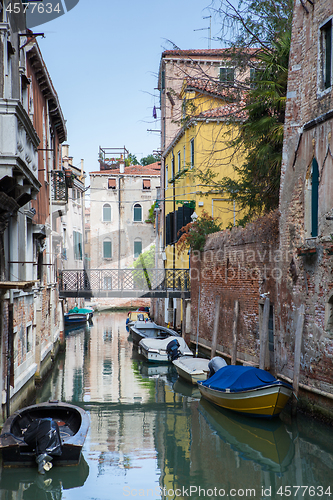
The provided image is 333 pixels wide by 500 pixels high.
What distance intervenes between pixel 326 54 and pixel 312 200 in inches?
94.9

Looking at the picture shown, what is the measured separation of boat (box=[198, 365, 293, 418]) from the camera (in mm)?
8406

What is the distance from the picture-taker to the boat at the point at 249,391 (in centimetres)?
841

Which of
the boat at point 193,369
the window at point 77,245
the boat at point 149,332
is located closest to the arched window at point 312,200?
the boat at point 193,369

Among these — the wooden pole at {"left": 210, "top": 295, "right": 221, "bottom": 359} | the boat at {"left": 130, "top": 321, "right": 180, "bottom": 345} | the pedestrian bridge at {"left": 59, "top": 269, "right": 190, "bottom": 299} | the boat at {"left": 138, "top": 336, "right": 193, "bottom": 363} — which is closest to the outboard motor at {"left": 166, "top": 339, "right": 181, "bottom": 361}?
the boat at {"left": 138, "top": 336, "right": 193, "bottom": 363}

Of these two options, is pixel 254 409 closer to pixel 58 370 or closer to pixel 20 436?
pixel 20 436

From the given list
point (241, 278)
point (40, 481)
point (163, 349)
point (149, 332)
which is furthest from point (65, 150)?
point (40, 481)

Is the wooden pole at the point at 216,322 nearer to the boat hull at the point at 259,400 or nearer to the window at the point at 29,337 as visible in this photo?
the boat hull at the point at 259,400

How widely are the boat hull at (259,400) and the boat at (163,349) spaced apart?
4.92 metres

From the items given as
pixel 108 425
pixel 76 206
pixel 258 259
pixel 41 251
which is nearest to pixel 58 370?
pixel 41 251

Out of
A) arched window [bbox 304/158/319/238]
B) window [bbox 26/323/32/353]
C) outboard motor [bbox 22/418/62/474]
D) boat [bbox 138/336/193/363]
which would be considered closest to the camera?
outboard motor [bbox 22/418/62/474]

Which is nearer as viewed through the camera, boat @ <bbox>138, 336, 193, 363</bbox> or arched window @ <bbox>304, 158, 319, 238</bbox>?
arched window @ <bbox>304, 158, 319, 238</bbox>

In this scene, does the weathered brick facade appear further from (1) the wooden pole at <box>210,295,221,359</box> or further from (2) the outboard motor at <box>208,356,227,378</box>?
(1) the wooden pole at <box>210,295,221,359</box>

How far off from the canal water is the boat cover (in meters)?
0.62

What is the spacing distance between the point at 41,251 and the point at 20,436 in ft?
20.4
